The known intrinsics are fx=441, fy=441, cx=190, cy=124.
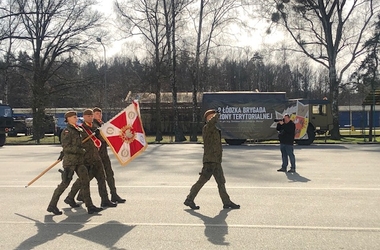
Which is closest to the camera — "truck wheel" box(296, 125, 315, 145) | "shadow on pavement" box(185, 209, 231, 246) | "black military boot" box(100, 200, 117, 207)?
"shadow on pavement" box(185, 209, 231, 246)

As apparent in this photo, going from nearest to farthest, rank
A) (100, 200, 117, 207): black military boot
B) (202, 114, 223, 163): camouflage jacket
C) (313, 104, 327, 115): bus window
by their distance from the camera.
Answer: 1. (202, 114, 223, 163): camouflage jacket
2. (100, 200, 117, 207): black military boot
3. (313, 104, 327, 115): bus window

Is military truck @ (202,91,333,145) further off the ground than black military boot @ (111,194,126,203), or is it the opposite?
military truck @ (202,91,333,145)

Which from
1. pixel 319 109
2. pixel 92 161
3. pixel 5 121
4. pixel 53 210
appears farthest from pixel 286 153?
pixel 5 121

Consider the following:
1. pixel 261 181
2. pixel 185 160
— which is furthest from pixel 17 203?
pixel 185 160

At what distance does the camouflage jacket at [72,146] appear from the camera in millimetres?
7348

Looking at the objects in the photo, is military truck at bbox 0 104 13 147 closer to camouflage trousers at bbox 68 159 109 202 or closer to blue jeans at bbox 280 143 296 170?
blue jeans at bbox 280 143 296 170

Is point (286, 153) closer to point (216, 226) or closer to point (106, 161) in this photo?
point (106, 161)

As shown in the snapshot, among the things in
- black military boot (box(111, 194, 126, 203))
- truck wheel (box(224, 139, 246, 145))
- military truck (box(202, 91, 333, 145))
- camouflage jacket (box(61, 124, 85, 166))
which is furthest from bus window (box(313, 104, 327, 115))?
camouflage jacket (box(61, 124, 85, 166))

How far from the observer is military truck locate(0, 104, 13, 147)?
28.0m

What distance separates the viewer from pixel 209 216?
7.23 m

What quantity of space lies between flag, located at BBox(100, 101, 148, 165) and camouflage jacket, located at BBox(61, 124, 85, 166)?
0.63m

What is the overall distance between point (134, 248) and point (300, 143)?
828 inches

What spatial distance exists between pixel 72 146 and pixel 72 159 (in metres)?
0.22

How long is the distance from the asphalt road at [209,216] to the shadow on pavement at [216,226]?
0.5 inches
